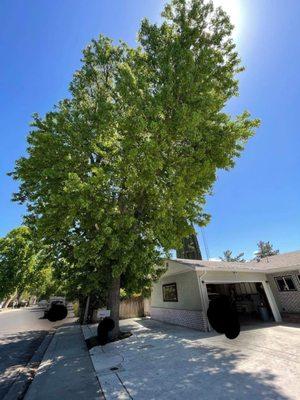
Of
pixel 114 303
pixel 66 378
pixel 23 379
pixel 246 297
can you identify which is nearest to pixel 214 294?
pixel 246 297

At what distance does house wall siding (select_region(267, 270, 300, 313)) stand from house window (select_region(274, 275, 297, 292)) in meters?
0.22

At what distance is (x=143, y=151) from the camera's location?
982 cm

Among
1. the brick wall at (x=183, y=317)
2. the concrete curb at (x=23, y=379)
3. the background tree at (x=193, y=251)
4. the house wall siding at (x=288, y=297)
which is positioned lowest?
the concrete curb at (x=23, y=379)

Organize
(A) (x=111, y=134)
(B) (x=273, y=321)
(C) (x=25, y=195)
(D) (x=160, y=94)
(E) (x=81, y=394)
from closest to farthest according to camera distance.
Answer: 1. (E) (x=81, y=394)
2. (D) (x=160, y=94)
3. (A) (x=111, y=134)
4. (C) (x=25, y=195)
5. (B) (x=273, y=321)

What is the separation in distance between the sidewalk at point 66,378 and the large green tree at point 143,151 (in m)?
3.18

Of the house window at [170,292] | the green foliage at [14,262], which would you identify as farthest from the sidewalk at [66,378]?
the green foliage at [14,262]

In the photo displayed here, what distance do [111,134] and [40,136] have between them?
324cm

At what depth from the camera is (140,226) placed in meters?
12.8

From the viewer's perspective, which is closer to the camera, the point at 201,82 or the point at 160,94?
the point at 160,94

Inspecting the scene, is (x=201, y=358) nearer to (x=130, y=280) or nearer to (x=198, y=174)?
(x=130, y=280)

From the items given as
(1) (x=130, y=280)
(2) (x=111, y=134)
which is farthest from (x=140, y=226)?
(2) (x=111, y=134)

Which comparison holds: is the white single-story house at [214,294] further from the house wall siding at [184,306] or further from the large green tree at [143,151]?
the large green tree at [143,151]

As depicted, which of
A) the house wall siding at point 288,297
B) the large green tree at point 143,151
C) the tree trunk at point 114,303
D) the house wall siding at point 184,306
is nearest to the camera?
the large green tree at point 143,151

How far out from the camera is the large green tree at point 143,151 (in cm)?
1003
